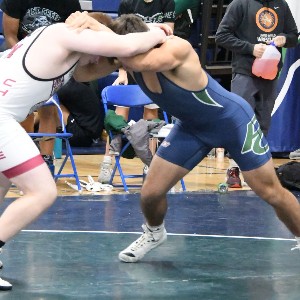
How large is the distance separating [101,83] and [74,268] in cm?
601

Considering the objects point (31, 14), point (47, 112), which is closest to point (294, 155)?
point (47, 112)

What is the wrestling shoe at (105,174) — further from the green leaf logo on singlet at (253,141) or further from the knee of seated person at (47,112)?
the green leaf logo on singlet at (253,141)

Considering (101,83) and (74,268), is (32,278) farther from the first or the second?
(101,83)

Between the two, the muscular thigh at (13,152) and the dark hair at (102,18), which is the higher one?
the dark hair at (102,18)

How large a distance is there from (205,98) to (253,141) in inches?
14.5

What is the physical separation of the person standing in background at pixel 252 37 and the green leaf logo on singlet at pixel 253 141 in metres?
3.16

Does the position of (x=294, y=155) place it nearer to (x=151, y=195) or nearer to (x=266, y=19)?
(x=266, y=19)

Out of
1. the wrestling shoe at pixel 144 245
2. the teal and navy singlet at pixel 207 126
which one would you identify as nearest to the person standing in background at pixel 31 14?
the wrestling shoe at pixel 144 245

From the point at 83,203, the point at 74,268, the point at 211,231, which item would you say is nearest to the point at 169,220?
the point at 211,231

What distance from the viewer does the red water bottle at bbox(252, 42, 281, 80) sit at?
783 centimetres

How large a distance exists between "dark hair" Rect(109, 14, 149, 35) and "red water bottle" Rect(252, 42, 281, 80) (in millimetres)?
3479

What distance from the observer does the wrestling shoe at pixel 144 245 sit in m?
5.14

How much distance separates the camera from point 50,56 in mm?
4266

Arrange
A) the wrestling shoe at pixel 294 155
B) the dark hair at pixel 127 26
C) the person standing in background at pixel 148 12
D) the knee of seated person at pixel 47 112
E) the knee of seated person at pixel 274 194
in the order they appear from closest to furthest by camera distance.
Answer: the dark hair at pixel 127 26
the knee of seated person at pixel 274 194
the knee of seated person at pixel 47 112
the person standing in background at pixel 148 12
the wrestling shoe at pixel 294 155
